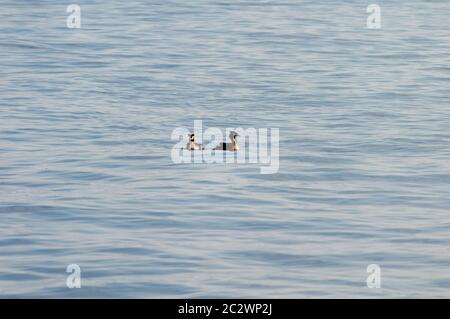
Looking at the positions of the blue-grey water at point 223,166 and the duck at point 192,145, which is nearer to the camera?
the blue-grey water at point 223,166

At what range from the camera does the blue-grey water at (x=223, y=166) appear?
1095cm

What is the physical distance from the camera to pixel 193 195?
45.1 feet

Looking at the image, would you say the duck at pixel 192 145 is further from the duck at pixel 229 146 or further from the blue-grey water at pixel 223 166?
the blue-grey water at pixel 223 166

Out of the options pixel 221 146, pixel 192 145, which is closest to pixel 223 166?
pixel 221 146

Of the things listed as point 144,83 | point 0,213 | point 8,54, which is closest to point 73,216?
point 0,213

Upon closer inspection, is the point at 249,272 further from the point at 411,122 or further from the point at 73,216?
the point at 411,122

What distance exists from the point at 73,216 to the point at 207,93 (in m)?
7.95

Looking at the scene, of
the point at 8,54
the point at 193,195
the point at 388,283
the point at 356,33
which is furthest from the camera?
the point at 356,33

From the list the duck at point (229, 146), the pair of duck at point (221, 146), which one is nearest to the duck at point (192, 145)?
the pair of duck at point (221, 146)

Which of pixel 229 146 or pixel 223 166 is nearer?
pixel 223 166

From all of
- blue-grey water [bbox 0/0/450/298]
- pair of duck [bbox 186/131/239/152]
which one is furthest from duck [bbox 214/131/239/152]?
blue-grey water [bbox 0/0/450/298]

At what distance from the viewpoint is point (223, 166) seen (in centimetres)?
1517

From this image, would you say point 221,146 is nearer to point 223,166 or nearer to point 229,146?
point 229,146

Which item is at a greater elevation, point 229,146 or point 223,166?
point 229,146
